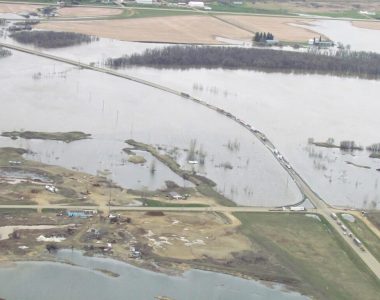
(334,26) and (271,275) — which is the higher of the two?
(334,26)

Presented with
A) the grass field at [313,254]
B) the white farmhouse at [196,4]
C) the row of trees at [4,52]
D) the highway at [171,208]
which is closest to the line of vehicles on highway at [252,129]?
the highway at [171,208]

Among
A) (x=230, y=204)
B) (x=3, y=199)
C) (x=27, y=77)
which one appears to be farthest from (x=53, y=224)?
(x=27, y=77)

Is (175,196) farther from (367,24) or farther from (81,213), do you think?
(367,24)

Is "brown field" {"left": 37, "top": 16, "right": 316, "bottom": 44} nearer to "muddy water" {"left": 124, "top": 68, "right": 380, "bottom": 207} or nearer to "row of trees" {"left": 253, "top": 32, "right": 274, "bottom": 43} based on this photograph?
"row of trees" {"left": 253, "top": 32, "right": 274, "bottom": 43}

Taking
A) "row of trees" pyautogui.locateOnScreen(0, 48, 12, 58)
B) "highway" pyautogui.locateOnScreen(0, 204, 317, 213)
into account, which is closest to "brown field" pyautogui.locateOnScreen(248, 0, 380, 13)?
"row of trees" pyautogui.locateOnScreen(0, 48, 12, 58)

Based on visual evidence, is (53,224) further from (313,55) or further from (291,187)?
(313,55)

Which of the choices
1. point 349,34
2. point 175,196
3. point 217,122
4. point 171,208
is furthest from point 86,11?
point 171,208
